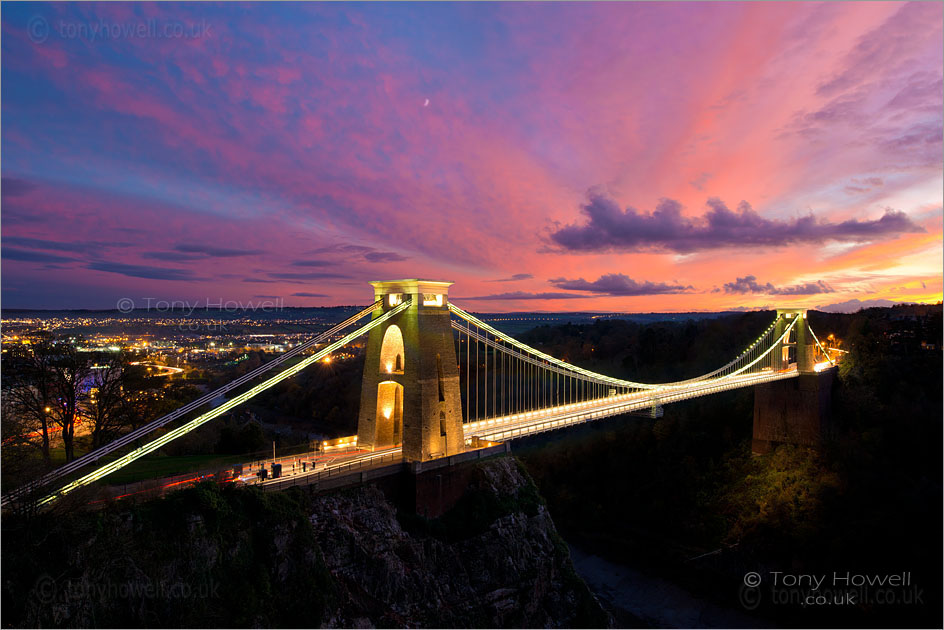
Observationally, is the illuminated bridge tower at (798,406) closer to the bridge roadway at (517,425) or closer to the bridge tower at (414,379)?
the bridge roadway at (517,425)

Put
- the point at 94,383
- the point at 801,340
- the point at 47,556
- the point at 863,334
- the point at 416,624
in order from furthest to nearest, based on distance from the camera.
Answer: the point at 863,334
the point at 801,340
the point at 94,383
the point at 416,624
the point at 47,556

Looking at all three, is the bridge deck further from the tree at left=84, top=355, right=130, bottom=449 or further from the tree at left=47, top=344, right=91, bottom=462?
the tree at left=47, top=344, right=91, bottom=462

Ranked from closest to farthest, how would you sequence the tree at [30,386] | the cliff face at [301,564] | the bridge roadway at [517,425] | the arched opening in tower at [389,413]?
1. the cliff face at [301,564]
2. the bridge roadway at [517,425]
3. the tree at [30,386]
4. the arched opening in tower at [389,413]

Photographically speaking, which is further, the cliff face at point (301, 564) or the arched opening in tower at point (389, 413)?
the arched opening in tower at point (389, 413)

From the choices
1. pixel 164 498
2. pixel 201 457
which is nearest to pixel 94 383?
pixel 201 457

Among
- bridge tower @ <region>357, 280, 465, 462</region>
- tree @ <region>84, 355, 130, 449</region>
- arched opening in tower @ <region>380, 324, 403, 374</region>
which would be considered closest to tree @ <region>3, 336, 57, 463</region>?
tree @ <region>84, 355, 130, 449</region>

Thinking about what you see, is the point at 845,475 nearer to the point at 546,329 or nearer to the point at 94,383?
the point at 94,383

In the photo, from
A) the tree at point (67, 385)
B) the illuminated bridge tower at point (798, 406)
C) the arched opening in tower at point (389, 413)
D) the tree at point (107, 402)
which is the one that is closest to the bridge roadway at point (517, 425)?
the arched opening in tower at point (389, 413)
